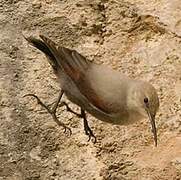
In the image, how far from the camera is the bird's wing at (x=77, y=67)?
4293 mm

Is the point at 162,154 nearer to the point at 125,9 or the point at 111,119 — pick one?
the point at 111,119

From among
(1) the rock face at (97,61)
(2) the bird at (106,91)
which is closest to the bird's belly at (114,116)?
(2) the bird at (106,91)

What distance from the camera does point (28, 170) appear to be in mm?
4402

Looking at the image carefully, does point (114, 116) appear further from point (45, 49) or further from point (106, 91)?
point (45, 49)

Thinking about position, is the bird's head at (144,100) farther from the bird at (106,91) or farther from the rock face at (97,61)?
the rock face at (97,61)

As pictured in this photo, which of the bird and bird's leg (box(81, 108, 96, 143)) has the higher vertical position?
the bird

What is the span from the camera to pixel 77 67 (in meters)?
4.31

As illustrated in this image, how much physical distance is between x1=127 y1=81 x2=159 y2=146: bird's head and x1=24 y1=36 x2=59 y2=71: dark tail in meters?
0.54

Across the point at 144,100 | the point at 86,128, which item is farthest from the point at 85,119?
the point at 144,100

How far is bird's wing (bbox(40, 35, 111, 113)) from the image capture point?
429 cm

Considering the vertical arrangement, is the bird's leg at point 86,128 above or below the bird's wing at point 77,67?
below

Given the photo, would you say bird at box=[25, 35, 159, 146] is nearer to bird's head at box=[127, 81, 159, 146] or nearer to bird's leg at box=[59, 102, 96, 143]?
bird's head at box=[127, 81, 159, 146]

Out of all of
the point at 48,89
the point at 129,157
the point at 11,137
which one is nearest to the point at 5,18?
the point at 48,89

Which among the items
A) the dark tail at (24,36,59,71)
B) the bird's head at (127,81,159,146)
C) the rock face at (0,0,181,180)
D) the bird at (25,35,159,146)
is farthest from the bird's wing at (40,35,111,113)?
the rock face at (0,0,181,180)
